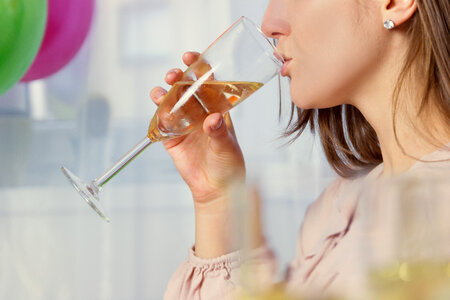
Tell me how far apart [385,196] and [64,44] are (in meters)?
1.99

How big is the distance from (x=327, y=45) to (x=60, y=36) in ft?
4.35

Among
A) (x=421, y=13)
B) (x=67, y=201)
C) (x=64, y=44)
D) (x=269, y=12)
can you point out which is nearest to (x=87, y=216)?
(x=67, y=201)

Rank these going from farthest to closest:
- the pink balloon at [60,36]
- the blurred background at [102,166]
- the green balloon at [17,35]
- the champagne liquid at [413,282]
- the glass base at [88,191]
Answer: the blurred background at [102,166]
the pink balloon at [60,36]
the green balloon at [17,35]
the glass base at [88,191]
the champagne liquid at [413,282]

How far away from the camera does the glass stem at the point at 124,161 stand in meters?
0.95

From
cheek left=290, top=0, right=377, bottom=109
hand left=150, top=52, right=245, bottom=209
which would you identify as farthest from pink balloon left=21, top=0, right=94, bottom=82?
cheek left=290, top=0, right=377, bottom=109

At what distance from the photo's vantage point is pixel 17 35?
1660 mm

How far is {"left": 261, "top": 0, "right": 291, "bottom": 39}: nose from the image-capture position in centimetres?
91

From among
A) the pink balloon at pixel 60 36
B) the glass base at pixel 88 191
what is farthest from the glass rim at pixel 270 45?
the pink balloon at pixel 60 36

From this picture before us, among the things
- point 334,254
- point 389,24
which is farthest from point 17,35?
point 334,254

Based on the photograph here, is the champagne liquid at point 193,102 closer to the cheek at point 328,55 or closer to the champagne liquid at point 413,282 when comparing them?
the cheek at point 328,55

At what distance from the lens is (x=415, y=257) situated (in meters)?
0.15

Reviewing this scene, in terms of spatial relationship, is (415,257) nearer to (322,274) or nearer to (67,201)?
(322,274)

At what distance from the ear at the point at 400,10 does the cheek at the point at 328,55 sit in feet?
0.13

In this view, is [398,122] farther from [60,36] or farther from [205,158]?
[60,36]
